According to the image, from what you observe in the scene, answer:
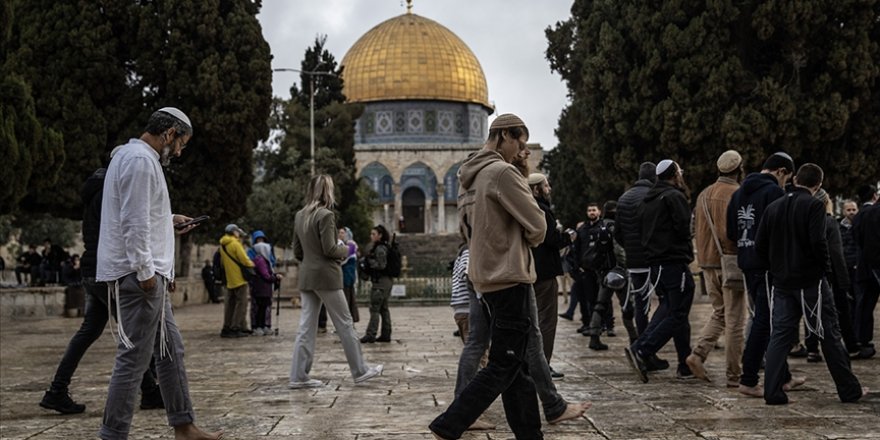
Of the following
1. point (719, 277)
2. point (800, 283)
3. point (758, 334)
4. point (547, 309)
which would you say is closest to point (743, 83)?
point (719, 277)

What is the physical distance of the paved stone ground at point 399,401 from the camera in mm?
5902

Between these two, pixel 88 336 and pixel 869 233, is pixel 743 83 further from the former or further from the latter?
pixel 88 336

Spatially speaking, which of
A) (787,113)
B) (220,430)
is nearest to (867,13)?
(787,113)

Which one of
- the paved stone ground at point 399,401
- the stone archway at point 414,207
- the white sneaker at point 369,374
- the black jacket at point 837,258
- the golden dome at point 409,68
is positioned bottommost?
the paved stone ground at point 399,401

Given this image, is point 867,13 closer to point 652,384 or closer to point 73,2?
point 652,384

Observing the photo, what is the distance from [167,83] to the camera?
996 inches

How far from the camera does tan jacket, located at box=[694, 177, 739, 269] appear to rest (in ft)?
26.8

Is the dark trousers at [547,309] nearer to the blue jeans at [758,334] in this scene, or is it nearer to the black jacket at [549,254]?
the black jacket at [549,254]

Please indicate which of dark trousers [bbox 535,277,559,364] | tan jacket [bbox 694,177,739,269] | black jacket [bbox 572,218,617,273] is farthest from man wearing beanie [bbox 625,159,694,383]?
black jacket [bbox 572,218,617,273]

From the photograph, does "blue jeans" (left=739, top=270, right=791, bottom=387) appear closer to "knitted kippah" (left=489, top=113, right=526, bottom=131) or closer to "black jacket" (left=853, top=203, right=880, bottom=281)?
"knitted kippah" (left=489, top=113, right=526, bottom=131)

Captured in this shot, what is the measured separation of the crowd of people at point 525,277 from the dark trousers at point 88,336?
0.01 m

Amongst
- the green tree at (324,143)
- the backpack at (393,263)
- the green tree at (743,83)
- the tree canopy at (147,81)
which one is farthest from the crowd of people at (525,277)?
the green tree at (324,143)

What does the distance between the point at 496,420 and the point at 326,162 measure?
103 ft

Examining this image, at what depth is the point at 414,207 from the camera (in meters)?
65.6
